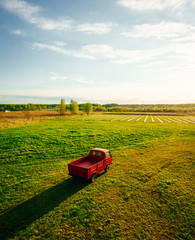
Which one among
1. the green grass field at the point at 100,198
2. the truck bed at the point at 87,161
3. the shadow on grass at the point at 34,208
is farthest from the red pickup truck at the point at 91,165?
the shadow on grass at the point at 34,208

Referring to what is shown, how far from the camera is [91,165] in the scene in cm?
1131

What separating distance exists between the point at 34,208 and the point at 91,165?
16.8 feet

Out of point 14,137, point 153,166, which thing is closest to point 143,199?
point 153,166

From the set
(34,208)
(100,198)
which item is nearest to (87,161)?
(100,198)

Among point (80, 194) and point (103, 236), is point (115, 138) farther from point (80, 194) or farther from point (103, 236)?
point (103, 236)

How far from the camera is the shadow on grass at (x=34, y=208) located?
6531mm

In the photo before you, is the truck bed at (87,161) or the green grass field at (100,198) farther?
the truck bed at (87,161)

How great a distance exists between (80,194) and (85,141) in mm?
12348

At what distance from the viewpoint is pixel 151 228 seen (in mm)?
6457

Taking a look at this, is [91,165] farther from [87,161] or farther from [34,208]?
[34,208]

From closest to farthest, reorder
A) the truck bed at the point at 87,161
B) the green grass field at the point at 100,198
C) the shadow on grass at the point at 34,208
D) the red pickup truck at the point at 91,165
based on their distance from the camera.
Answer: the green grass field at the point at 100,198
the shadow on grass at the point at 34,208
the red pickup truck at the point at 91,165
the truck bed at the point at 87,161

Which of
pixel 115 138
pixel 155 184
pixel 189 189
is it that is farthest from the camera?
pixel 115 138

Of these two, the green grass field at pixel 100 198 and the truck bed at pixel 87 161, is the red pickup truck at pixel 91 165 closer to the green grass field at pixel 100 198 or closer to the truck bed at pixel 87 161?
the truck bed at pixel 87 161

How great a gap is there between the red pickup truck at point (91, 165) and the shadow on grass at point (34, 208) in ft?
3.71
